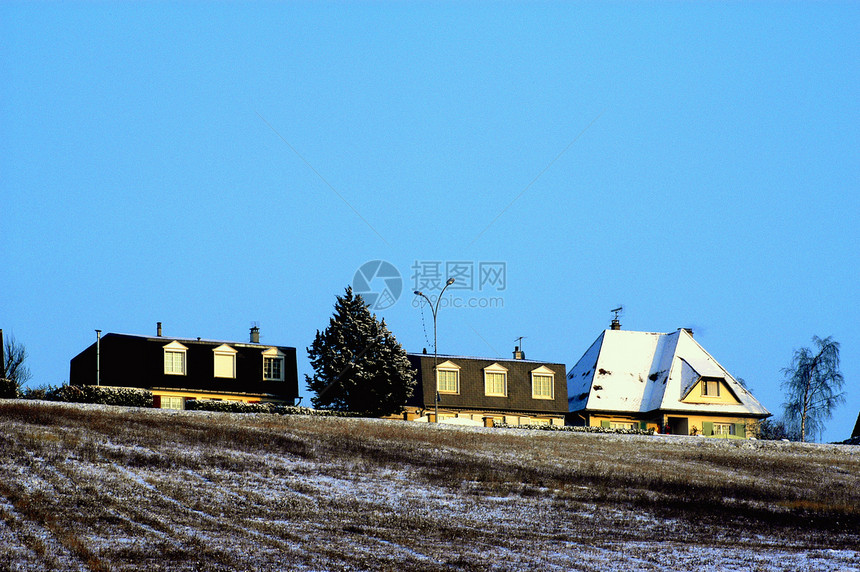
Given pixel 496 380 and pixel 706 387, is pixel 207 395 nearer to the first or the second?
pixel 496 380

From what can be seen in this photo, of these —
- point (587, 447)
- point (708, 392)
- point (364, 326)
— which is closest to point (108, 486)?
point (587, 447)

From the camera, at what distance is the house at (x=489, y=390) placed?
70375 mm

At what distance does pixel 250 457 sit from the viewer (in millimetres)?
A: 36812

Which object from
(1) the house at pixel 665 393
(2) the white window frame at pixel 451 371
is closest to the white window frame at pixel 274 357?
(2) the white window frame at pixel 451 371

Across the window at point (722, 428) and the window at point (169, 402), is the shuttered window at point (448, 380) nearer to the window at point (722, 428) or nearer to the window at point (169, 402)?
the window at point (169, 402)

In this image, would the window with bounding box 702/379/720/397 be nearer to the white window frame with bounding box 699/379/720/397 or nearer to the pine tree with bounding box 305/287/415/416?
the white window frame with bounding box 699/379/720/397

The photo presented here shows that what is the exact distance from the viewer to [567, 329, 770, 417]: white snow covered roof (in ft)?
246

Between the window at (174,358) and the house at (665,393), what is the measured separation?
2880 centimetres

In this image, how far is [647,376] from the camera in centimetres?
7831

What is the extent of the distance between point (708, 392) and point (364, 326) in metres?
27.7

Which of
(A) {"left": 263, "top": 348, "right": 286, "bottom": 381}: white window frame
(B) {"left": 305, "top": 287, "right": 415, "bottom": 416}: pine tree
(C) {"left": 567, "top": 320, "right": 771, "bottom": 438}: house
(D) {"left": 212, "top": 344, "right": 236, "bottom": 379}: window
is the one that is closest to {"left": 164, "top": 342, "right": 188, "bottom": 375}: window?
(D) {"left": 212, "top": 344, "right": 236, "bottom": 379}: window

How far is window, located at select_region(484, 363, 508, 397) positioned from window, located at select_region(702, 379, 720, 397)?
14928 millimetres


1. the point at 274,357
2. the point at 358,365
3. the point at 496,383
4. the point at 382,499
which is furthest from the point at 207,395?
the point at 382,499

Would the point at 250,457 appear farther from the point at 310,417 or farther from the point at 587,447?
the point at 587,447
